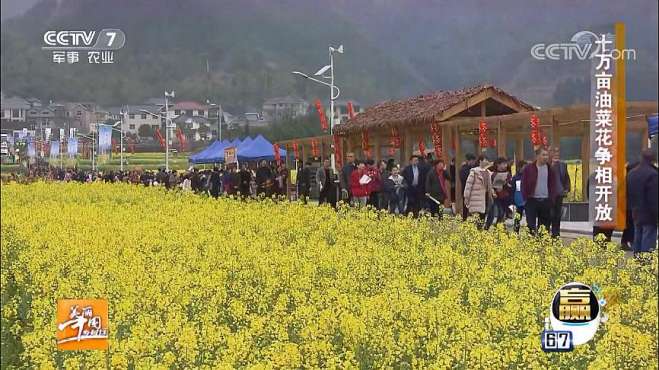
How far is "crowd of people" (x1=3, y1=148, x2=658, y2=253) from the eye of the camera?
4.15 meters

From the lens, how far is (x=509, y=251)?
6.29 metres

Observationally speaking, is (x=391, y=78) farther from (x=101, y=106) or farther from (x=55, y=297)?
(x=55, y=297)

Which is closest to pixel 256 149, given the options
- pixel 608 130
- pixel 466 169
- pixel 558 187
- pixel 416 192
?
pixel 608 130

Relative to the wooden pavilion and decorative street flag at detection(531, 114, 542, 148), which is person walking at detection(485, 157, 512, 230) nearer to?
decorative street flag at detection(531, 114, 542, 148)

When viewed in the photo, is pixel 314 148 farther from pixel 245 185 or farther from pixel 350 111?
pixel 245 185

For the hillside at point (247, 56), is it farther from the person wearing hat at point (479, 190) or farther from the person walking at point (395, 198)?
the person walking at point (395, 198)

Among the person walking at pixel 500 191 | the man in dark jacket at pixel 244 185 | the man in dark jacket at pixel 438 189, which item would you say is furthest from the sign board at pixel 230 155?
the man in dark jacket at pixel 438 189

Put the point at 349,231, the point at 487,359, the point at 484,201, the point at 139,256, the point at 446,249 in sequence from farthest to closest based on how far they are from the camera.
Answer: the point at 484,201 → the point at 349,231 → the point at 446,249 → the point at 139,256 → the point at 487,359

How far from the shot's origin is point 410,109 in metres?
4.61

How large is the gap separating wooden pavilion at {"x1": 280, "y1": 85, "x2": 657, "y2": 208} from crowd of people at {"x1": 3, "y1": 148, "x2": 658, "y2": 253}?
33cm

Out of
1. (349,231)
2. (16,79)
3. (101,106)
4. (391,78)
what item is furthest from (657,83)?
(349,231)

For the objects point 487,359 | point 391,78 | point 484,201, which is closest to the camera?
point 487,359

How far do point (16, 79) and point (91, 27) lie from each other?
396 millimetres

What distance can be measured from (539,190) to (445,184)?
361 cm
